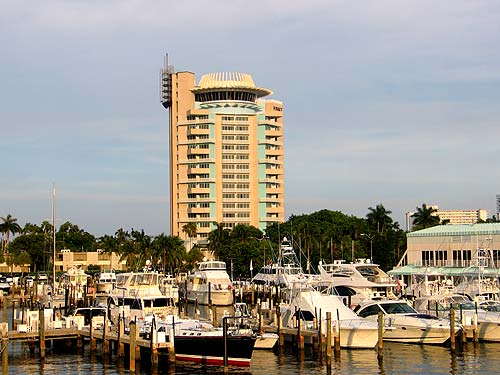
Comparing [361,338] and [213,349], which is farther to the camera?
[361,338]

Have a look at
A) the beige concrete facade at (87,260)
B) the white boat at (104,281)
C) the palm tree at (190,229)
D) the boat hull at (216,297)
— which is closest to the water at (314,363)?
the boat hull at (216,297)

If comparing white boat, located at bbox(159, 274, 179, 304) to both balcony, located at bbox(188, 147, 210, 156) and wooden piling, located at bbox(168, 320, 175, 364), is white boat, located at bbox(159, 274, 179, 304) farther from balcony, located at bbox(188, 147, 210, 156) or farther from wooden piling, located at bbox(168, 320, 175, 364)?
balcony, located at bbox(188, 147, 210, 156)

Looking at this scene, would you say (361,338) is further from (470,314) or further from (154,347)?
(154,347)

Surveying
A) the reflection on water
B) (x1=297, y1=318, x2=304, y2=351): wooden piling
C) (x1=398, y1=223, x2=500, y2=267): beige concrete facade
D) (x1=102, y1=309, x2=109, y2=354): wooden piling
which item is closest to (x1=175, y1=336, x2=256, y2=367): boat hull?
the reflection on water

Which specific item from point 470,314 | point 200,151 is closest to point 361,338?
point 470,314

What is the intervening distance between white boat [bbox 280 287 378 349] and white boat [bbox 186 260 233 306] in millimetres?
38258

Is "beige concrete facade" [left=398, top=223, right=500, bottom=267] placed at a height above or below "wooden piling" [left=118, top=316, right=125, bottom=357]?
above

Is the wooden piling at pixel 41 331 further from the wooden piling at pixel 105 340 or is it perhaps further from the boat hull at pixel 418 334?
the boat hull at pixel 418 334

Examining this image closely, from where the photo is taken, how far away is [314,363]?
48438 millimetres

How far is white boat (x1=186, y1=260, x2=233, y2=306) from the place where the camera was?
96.1m

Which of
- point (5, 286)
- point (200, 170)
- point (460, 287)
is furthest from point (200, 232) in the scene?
point (460, 287)

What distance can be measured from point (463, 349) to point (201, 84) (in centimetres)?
14733

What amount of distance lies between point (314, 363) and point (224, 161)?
139 meters

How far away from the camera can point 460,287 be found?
7281cm
